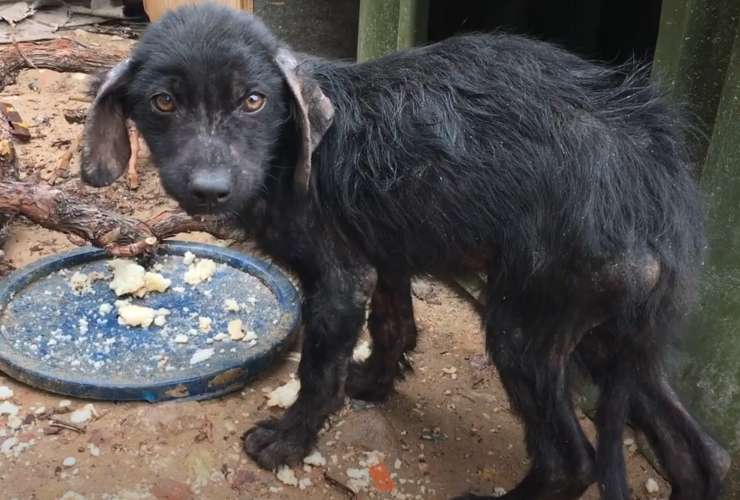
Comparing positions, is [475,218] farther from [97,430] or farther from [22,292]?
[22,292]

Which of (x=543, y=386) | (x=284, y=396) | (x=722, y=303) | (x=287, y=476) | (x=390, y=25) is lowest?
(x=287, y=476)

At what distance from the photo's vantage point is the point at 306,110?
8.88 ft

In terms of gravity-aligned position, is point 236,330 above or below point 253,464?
above

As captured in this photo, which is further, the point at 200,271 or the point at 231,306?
the point at 200,271

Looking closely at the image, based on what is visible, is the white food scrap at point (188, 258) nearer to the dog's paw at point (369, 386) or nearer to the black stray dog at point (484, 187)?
the dog's paw at point (369, 386)

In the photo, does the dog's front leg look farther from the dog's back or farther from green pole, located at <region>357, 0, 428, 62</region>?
green pole, located at <region>357, 0, 428, 62</region>

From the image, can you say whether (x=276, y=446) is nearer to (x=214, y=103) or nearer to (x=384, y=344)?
(x=384, y=344)

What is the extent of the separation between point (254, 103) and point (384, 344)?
4.87 feet

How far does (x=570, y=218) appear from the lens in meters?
2.58

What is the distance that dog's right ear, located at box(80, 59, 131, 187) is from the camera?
2.75 m

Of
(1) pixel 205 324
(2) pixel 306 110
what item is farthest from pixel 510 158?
(1) pixel 205 324

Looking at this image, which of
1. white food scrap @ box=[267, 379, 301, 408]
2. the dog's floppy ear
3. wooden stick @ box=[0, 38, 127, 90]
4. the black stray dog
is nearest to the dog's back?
the black stray dog

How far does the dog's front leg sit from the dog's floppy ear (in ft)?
1.53

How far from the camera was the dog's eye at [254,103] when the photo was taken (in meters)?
2.66
